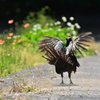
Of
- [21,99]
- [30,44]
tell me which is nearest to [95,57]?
[30,44]

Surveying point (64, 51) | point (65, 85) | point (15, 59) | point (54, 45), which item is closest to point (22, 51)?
point (15, 59)

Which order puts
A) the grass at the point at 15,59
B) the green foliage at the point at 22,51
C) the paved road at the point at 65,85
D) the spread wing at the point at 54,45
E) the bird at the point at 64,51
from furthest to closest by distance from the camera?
the green foliage at the point at 22,51
the grass at the point at 15,59
the spread wing at the point at 54,45
the bird at the point at 64,51
the paved road at the point at 65,85

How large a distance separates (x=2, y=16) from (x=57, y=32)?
40.1ft

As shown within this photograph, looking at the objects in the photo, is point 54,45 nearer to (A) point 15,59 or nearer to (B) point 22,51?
(A) point 15,59

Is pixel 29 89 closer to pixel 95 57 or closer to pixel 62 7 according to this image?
pixel 95 57

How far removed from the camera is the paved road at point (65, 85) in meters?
6.32

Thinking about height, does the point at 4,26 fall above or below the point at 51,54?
above

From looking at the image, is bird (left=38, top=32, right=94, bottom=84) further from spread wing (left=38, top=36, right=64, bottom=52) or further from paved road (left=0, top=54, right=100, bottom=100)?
paved road (left=0, top=54, right=100, bottom=100)

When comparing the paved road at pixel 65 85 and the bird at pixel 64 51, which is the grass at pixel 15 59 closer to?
the paved road at pixel 65 85

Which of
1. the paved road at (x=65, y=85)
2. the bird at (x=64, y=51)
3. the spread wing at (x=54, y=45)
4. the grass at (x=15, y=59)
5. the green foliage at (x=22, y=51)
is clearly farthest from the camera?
the green foliage at (x=22, y=51)

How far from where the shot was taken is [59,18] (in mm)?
23859

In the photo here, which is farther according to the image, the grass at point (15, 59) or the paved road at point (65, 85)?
the grass at point (15, 59)

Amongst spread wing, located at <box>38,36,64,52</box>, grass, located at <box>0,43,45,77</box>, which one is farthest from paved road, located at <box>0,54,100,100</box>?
spread wing, located at <box>38,36,64,52</box>

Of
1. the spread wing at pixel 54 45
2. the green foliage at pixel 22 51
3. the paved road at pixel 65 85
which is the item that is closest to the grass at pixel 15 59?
the green foliage at pixel 22 51
